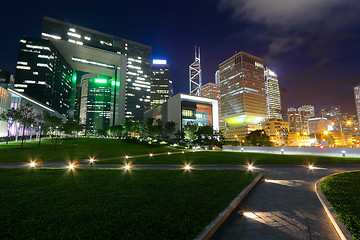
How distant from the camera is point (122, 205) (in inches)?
211

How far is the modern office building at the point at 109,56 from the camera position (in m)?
123

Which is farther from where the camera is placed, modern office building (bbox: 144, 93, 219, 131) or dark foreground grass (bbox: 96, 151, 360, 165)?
modern office building (bbox: 144, 93, 219, 131)

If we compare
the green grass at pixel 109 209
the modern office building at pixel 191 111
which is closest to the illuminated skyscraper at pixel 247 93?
the modern office building at pixel 191 111

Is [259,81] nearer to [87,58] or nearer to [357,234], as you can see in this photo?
[87,58]

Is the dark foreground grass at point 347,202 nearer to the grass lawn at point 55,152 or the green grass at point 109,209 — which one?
the green grass at point 109,209

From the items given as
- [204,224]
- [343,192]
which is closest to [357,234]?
[204,224]

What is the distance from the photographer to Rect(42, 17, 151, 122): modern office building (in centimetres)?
12344

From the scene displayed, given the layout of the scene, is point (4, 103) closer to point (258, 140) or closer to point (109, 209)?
point (109, 209)

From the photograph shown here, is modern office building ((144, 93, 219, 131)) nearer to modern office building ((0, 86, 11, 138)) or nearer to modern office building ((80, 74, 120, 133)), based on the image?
modern office building ((0, 86, 11, 138))

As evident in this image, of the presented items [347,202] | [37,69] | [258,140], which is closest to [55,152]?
[347,202]

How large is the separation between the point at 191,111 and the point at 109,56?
8575 centimetres

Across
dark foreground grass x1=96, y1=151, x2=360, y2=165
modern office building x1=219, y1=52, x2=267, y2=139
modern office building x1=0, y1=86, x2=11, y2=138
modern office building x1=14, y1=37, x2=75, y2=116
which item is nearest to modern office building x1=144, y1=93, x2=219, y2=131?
dark foreground grass x1=96, y1=151, x2=360, y2=165

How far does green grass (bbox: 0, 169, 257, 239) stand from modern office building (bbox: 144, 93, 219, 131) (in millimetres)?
81235

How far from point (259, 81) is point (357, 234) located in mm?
219038
